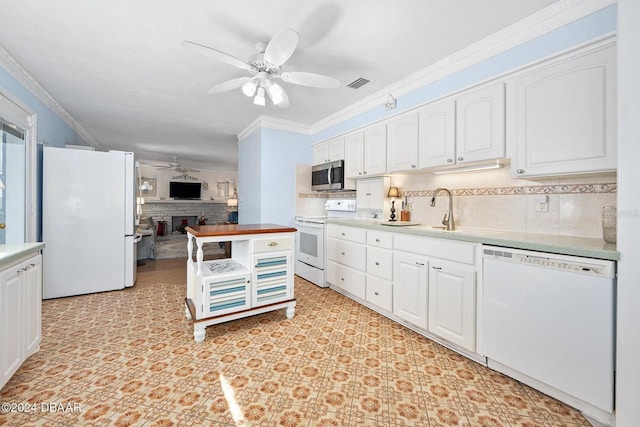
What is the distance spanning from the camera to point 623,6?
50.3 inches

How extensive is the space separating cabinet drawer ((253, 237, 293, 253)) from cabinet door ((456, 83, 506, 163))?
5.75ft

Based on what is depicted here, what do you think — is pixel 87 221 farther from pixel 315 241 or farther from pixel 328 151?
pixel 328 151

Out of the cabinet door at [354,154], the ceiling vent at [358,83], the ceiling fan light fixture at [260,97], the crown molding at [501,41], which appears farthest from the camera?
the cabinet door at [354,154]

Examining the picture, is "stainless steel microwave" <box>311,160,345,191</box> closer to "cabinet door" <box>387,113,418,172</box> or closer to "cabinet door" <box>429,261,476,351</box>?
"cabinet door" <box>387,113,418,172</box>

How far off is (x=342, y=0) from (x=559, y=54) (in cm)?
151

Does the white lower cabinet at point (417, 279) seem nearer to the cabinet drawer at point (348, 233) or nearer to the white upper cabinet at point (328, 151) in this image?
the cabinet drawer at point (348, 233)

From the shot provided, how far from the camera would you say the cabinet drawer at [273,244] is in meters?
2.42

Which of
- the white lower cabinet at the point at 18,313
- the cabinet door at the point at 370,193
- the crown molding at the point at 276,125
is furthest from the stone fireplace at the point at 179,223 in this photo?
the white lower cabinet at the point at 18,313

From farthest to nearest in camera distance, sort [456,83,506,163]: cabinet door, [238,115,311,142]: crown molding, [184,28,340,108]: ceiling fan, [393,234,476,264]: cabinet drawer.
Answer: [238,115,311,142]: crown molding → [456,83,506,163]: cabinet door → [393,234,476,264]: cabinet drawer → [184,28,340,108]: ceiling fan

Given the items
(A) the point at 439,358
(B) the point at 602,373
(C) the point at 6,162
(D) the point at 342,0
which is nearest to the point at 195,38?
(D) the point at 342,0

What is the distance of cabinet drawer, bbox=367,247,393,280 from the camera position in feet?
8.48

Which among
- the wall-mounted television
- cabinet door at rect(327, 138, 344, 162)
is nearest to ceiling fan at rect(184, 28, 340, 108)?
cabinet door at rect(327, 138, 344, 162)

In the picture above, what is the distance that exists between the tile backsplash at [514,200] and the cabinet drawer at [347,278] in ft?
3.20

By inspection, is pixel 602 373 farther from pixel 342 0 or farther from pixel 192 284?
pixel 192 284
